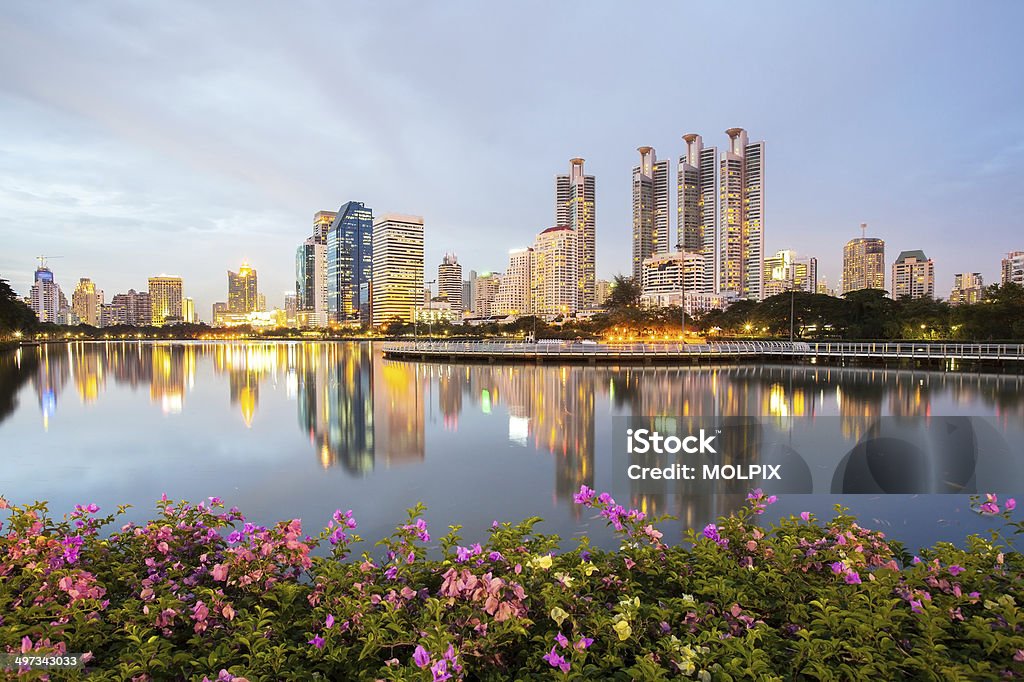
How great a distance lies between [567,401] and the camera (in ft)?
65.4

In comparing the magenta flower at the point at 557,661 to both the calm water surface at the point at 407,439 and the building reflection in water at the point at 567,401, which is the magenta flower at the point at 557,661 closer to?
the calm water surface at the point at 407,439

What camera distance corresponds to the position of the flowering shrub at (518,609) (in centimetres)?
254

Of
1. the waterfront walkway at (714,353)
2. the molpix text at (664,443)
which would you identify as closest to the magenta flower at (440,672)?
the molpix text at (664,443)

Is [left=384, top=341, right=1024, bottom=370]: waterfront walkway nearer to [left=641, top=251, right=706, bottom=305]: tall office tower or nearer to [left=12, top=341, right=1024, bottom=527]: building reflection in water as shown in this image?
[left=12, top=341, right=1024, bottom=527]: building reflection in water

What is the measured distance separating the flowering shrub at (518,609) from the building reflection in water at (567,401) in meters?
3.56

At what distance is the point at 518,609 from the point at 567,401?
17.2m

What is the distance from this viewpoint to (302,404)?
20.1 meters

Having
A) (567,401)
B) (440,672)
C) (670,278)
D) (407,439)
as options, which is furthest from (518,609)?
(670,278)

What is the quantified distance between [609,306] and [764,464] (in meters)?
81.8

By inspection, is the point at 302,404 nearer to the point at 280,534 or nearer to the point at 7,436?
the point at 7,436

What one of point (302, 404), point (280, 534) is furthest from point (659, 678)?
point (302, 404)

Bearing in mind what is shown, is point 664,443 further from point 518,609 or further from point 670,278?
point 670,278

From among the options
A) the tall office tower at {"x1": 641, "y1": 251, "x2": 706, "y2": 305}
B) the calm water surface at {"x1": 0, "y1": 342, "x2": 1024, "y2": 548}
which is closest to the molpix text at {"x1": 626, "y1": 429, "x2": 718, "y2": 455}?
the calm water surface at {"x1": 0, "y1": 342, "x2": 1024, "y2": 548}

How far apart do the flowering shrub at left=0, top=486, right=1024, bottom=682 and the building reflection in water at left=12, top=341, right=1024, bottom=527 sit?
3.56 metres
